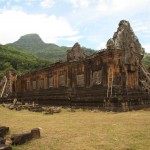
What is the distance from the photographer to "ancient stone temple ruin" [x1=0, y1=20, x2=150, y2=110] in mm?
17423

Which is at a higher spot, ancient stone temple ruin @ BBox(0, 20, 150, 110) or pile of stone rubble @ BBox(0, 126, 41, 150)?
ancient stone temple ruin @ BBox(0, 20, 150, 110)

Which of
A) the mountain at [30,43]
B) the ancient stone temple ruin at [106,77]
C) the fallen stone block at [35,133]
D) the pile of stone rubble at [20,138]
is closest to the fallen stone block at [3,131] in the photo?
the pile of stone rubble at [20,138]

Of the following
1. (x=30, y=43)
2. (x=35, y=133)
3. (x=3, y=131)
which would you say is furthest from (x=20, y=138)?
(x=30, y=43)

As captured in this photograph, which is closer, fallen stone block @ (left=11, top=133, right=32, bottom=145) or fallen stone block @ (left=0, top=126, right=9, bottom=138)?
fallen stone block @ (left=11, top=133, right=32, bottom=145)

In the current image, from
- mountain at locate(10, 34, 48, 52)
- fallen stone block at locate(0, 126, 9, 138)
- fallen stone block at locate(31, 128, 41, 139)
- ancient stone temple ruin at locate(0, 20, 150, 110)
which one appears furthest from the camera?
mountain at locate(10, 34, 48, 52)

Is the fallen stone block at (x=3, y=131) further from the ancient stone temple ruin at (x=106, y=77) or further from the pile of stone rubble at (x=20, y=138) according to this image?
the ancient stone temple ruin at (x=106, y=77)

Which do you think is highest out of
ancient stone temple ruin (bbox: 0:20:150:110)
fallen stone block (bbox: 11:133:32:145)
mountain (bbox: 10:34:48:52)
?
mountain (bbox: 10:34:48:52)

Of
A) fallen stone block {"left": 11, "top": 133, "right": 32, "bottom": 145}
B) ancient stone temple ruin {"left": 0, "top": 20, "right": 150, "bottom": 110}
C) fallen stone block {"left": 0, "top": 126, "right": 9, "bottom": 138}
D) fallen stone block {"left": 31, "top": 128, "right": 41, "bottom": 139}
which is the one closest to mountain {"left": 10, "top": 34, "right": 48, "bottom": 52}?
ancient stone temple ruin {"left": 0, "top": 20, "right": 150, "bottom": 110}

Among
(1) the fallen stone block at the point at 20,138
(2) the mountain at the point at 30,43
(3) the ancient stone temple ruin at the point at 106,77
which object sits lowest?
(1) the fallen stone block at the point at 20,138

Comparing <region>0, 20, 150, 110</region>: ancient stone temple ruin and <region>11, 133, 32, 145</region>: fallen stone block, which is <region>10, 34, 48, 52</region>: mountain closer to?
<region>0, 20, 150, 110</region>: ancient stone temple ruin

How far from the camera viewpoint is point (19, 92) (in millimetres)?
33281

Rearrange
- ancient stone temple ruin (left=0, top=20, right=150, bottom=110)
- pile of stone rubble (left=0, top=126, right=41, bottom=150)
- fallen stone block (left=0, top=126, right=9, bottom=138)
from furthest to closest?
ancient stone temple ruin (left=0, top=20, right=150, bottom=110)
fallen stone block (left=0, top=126, right=9, bottom=138)
pile of stone rubble (left=0, top=126, right=41, bottom=150)

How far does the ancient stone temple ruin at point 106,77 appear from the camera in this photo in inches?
686

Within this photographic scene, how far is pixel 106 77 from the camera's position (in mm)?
17844
